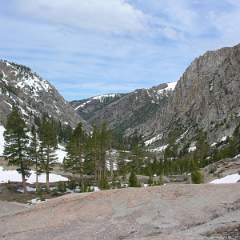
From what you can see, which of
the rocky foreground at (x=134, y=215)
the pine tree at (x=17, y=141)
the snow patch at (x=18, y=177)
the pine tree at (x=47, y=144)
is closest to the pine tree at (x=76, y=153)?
the pine tree at (x=47, y=144)

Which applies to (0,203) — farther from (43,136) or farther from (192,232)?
(43,136)

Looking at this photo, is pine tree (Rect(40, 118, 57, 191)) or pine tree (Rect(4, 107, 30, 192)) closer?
pine tree (Rect(4, 107, 30, 192))

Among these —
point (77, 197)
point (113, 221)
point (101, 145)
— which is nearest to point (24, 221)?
point (77, 197)

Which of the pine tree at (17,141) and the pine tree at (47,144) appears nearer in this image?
the pine tree at (17,141)

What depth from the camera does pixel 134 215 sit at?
28.5 m

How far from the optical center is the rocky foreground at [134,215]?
24.9 metres

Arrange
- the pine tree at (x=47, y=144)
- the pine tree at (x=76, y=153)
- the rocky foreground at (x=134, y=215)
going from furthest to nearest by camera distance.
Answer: the pine tree at (x=76, y=153)
the pine tree at (x=47, y=144)
the rocky foreground at (x=134, y=215)

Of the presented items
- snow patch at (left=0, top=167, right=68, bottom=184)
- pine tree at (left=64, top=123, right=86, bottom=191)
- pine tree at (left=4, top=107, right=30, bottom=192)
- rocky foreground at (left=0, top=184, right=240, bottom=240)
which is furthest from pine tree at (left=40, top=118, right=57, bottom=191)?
rocky foreground at (left=0, top=184, right=240, bottom=240)

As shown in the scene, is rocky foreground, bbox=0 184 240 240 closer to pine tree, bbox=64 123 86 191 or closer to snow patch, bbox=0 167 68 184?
pine tree, bbox=64 123 86 191

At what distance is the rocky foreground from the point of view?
24891 mm

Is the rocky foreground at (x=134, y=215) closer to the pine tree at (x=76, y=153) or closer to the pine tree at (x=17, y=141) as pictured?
the pine tree at (x=17, y=141)

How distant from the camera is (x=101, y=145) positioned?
9719 centimetres

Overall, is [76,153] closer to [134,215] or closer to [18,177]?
[18,177]

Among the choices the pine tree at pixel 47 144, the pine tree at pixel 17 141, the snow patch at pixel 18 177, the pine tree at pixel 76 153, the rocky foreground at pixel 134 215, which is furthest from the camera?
the snow patch at pixel 18 177
